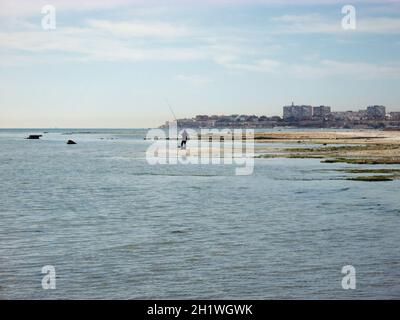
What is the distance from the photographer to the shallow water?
1747cm

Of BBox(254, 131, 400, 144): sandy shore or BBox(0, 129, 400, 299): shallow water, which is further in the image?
BBox(254, 131, 400, 144): sandy shore

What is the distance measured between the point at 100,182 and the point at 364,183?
20059mm

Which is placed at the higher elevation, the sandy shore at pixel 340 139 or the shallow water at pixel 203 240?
the sandy shore at pixel 340 139

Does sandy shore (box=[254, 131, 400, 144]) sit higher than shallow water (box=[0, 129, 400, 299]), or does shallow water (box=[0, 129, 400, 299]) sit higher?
sandy shore (box=[254, 131, 400, 144])

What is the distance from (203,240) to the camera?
2369 centimetres

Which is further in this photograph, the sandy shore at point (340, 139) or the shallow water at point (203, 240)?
the sandy shore at point (340, 139)

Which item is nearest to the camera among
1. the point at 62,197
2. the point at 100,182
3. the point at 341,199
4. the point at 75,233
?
the point at 75,233

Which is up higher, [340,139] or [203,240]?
[340,139]

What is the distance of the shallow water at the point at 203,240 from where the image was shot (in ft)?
57.3

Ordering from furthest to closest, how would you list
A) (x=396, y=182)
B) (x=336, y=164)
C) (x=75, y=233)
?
1. (x=336, y=164)
2. (x=396, y=182)
3. (x=75, y=233)

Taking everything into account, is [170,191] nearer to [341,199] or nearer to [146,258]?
[341,199]

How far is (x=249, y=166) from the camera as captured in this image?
6319 centimetres

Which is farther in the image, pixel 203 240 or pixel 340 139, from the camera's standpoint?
pixel 340 139
